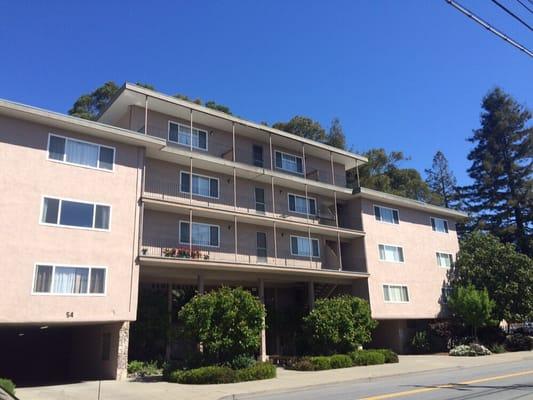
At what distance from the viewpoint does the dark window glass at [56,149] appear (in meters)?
21.0

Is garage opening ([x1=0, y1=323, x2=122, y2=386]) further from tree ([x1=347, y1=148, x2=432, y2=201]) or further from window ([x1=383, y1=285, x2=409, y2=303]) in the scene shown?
tree ([x1=347, y1=148, x2=432, y2=201])

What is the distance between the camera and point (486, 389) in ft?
46.5

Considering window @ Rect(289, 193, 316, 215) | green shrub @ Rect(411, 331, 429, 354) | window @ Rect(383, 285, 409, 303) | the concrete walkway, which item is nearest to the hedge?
the concrete walkway

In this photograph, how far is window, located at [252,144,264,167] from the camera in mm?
31781

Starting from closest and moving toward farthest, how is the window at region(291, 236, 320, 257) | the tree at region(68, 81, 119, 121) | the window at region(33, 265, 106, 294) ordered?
1. the window at region(33, 265, 106, 294)
2. the window at region(291, 236, 320, 257)
3. the tree at region(68, 81, 119, 121)

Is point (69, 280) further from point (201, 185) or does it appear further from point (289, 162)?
point (289, 162)

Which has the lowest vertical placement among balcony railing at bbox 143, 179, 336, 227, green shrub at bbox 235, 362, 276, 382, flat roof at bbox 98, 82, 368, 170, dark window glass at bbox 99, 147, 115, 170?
green shrub at bbox 235, 362, 276, 382

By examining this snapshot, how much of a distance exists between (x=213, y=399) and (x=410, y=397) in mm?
6022

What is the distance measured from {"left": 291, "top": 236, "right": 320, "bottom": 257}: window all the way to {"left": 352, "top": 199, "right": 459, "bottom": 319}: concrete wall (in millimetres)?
3541

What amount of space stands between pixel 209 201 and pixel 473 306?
19862 mm

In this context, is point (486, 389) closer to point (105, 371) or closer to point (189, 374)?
point (189, 374)

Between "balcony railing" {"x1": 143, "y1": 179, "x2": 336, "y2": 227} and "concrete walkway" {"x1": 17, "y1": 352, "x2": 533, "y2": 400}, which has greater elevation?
"balcony railing" {"x1": 143, "y1": 179, "x2": 336, "y2": 227}

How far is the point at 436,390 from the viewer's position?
1464cm

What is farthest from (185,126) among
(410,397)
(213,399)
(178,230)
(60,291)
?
(410,397)
